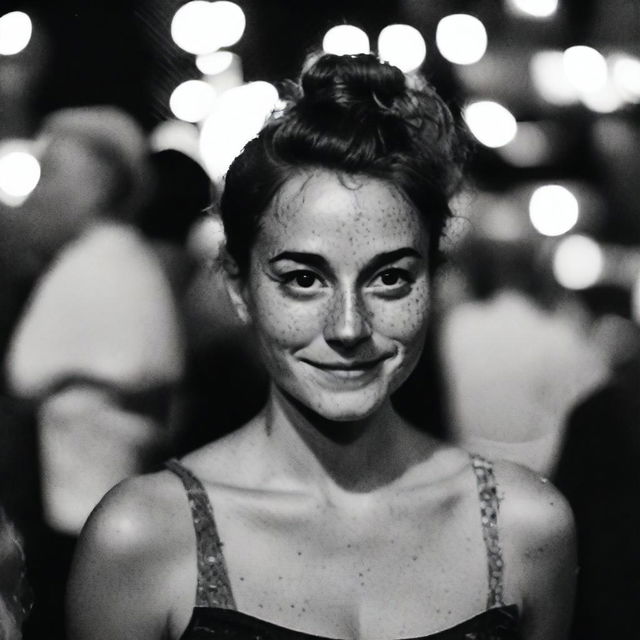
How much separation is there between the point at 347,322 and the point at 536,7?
523 millimetres

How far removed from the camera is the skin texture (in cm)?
97

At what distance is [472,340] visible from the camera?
1235mm

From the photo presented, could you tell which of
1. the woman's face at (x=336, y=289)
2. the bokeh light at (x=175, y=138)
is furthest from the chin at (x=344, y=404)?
the bokeh light at (x=175, y=138)

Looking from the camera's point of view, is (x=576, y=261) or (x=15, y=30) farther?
(x=576, y=261)

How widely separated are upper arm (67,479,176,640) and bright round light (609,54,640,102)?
744 mm

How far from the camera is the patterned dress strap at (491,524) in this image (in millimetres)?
1058

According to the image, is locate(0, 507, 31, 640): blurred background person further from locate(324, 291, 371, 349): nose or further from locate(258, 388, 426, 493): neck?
locate(324, 291, 371, 349): nose

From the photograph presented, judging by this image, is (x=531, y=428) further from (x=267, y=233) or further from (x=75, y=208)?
(x=75, y=208)

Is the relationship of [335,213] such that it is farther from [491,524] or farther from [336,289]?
[491,524]

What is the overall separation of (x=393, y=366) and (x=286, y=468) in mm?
160

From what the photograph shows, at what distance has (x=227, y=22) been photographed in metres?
1.17

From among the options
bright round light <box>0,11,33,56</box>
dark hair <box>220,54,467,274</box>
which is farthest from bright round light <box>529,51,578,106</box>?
bright round light <box>0,11,33,56</box>

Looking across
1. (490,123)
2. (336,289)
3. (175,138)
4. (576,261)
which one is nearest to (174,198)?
(175,138)

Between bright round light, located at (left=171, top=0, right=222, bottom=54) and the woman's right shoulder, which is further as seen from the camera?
bright round light, located at (left=171, top=0, right=222, bottom=54)
